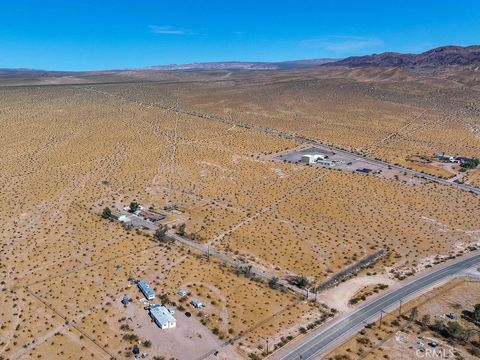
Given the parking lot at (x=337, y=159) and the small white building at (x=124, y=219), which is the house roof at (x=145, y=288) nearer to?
the small white building at (x=124, y=219)

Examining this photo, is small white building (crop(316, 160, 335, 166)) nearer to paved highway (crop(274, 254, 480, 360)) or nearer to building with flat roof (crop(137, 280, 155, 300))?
paved highway (crop(274, 254, 480, 360))

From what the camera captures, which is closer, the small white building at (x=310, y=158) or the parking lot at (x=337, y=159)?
the parking lot at (x=337, y=159)

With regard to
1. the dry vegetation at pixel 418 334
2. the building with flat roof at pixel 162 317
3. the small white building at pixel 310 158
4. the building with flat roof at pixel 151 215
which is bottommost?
the dry vegetation at pixel 418 334

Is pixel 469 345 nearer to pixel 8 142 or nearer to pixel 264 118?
pixel 8 142

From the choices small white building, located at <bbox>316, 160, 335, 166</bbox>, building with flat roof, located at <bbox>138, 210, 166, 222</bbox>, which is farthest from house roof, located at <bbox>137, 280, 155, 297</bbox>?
small white building, located at <bbox>316, 160, 335, 166</bbox>

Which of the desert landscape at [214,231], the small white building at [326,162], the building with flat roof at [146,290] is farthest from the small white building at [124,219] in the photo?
the small white building at [326,162]
